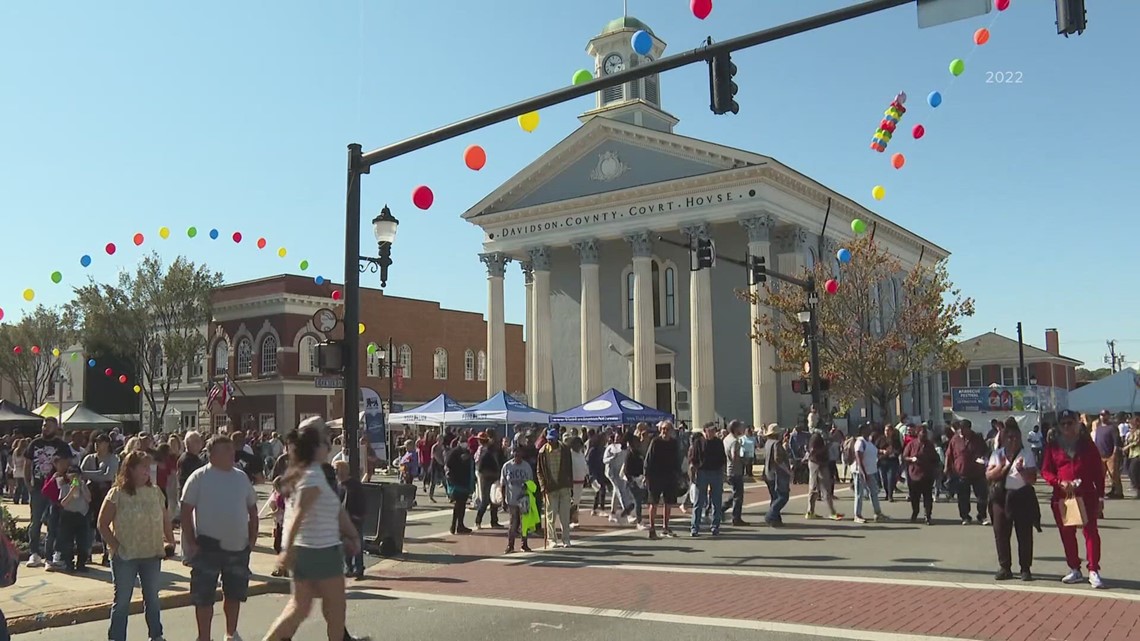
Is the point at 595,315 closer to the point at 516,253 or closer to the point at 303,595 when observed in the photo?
the point at 516,253

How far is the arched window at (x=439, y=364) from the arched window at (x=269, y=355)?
37.4ft

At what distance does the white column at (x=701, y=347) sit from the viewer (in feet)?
133

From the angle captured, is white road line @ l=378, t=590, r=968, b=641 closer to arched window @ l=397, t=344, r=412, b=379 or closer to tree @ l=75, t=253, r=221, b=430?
tree @ l=75, t=253, r=221, b=430

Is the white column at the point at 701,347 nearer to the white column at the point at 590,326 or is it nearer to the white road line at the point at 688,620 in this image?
the white column at the point at 590,326

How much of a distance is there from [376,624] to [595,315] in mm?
34739

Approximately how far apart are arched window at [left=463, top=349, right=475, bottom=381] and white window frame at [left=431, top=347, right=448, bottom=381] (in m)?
1.82

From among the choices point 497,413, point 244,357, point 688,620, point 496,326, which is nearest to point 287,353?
point 244,357

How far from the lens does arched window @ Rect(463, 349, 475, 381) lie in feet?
207

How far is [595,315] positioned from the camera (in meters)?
43.8

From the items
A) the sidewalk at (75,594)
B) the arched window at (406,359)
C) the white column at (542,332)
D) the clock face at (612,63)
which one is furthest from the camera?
the arched window at (406,359)

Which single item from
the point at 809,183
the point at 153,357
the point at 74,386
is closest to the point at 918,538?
the point at 809,183

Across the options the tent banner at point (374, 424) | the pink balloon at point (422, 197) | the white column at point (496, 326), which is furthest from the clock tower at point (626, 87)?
the pink balloon at point (422, 197)

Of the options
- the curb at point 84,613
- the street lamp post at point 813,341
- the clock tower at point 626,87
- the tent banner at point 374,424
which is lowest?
the curb at point 84,613

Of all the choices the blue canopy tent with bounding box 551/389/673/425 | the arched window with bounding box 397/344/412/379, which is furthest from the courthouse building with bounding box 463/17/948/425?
the arched window with bounding box 397/344/412/379
